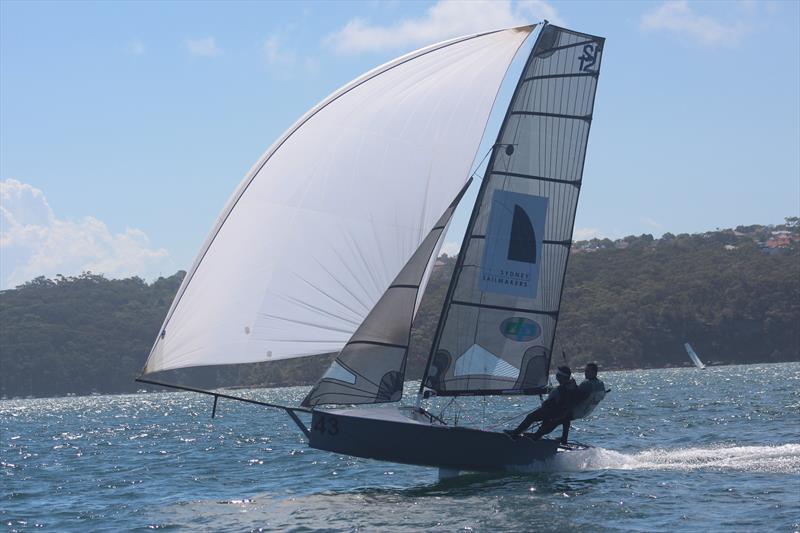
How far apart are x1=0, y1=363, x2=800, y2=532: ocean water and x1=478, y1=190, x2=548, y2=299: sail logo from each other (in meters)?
1.85

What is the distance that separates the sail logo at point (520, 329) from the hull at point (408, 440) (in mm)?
1511

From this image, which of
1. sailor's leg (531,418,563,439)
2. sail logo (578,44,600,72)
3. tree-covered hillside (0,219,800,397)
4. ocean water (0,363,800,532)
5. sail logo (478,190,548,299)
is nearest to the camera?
ocean water (0,363,800,532)

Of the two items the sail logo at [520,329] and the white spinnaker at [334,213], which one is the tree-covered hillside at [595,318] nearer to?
the sail logo at [520,329]

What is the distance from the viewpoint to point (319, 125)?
573 inches

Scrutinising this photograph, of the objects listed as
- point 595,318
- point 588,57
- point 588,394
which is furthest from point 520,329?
point 595,318

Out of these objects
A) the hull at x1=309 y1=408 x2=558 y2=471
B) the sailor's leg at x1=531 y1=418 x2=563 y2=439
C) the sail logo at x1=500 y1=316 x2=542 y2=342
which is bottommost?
the hull at x1=309 y1=408 x2=558 y2=471

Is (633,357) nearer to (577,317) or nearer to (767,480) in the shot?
(577,317)

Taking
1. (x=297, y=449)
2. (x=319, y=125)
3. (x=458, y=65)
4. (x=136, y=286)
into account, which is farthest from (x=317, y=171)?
(x=136, y=286)

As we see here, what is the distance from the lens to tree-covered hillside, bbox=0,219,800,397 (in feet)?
270

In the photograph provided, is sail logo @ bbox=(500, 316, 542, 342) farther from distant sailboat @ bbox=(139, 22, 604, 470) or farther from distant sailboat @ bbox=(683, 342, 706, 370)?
distant sailboat @ bbox=(683, 342, 706, 370)

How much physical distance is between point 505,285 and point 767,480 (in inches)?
166

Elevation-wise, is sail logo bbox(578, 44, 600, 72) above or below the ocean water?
above

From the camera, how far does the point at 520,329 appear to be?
15695mm

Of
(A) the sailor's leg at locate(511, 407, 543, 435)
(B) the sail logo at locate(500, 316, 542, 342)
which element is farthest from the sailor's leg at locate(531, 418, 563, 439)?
(B) the sail logo at locate(500, 316, 542, 342)
